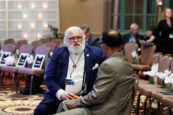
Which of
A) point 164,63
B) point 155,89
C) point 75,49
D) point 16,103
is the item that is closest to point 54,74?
point 75,49

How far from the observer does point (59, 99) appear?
383cm

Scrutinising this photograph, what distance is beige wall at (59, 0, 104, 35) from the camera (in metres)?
14.6

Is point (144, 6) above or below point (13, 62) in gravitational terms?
above

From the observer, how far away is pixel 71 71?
12.9 feet

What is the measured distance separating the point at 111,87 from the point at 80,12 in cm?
1219

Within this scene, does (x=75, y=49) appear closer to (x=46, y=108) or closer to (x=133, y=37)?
(x=46, y=108)

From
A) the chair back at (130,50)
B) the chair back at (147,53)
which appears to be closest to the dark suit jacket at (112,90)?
the chair back at (147,53)

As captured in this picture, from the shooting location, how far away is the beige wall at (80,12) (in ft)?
48.0

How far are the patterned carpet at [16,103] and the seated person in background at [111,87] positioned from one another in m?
3.10

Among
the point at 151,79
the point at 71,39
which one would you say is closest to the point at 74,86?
the point at 71,39

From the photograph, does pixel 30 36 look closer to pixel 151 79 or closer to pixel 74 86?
pixel 151 79

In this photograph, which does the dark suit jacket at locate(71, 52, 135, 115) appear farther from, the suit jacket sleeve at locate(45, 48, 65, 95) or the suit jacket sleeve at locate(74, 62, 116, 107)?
the suit jacket sleeve at locate(45, 48, 65, 95)

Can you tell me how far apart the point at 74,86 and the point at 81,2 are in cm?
1123

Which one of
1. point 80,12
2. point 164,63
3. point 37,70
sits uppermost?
point 80,12
